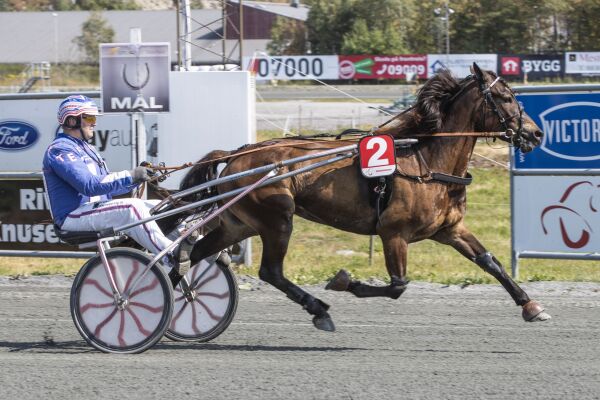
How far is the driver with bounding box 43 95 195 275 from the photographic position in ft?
20.3

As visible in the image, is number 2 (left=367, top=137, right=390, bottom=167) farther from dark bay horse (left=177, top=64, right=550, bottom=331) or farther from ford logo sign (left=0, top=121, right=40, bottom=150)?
ford logo sign (left=0, top=121, right=40, bottom=150)

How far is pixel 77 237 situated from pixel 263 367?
59.7 inches

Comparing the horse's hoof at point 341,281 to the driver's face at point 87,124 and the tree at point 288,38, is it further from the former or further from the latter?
the tree at point 288,38

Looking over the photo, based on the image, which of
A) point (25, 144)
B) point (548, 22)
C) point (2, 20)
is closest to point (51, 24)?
point (2, 20)

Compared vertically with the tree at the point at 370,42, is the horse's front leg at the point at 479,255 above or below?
below

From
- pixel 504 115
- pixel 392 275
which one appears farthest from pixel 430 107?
pixel 392 275

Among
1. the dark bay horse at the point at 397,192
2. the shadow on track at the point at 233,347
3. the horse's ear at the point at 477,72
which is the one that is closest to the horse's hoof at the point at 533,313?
the dark bay horse at the point at 397,192

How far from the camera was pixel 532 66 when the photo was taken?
41.2 m

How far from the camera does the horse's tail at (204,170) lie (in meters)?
7.08

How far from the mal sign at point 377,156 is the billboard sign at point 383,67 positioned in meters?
37.3

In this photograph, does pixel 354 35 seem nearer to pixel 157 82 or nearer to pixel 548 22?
pixel 548 22

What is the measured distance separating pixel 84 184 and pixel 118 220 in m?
0.36

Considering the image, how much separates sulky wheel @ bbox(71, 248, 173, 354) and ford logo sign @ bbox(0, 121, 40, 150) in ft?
14.7

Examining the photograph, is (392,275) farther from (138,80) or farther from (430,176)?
(138,80)
